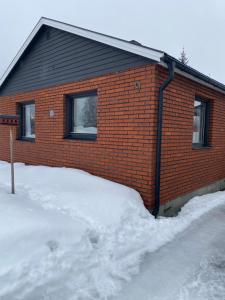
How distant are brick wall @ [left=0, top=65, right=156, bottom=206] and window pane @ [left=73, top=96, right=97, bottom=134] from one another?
322 millimetres

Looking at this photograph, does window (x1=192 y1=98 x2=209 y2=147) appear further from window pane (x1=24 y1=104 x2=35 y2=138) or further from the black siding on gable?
window pane (x1=24 y1=104 x2=35 y2=138)

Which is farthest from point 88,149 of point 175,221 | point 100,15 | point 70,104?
point 100,15

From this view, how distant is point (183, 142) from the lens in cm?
623

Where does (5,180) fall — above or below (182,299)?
above

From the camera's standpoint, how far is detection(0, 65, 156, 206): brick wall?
520 centimetres

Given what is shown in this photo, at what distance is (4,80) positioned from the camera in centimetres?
966

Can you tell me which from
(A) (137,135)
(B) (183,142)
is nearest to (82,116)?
(A) (137,135)

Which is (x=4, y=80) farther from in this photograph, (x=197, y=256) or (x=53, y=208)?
(x=197, y=256)

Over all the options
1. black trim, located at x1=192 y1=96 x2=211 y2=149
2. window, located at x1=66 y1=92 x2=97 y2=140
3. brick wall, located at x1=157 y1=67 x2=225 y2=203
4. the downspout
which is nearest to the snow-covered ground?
the downspout

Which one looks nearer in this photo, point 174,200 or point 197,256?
point 197,256

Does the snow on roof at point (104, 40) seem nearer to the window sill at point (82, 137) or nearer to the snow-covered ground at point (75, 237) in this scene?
the window sill at point (82, 137)

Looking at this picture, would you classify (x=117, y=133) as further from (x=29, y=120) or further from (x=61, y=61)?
(x=29, y=120)

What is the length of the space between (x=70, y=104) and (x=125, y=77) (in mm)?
2248

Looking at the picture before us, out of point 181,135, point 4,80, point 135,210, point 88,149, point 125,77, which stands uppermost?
point 4,80
